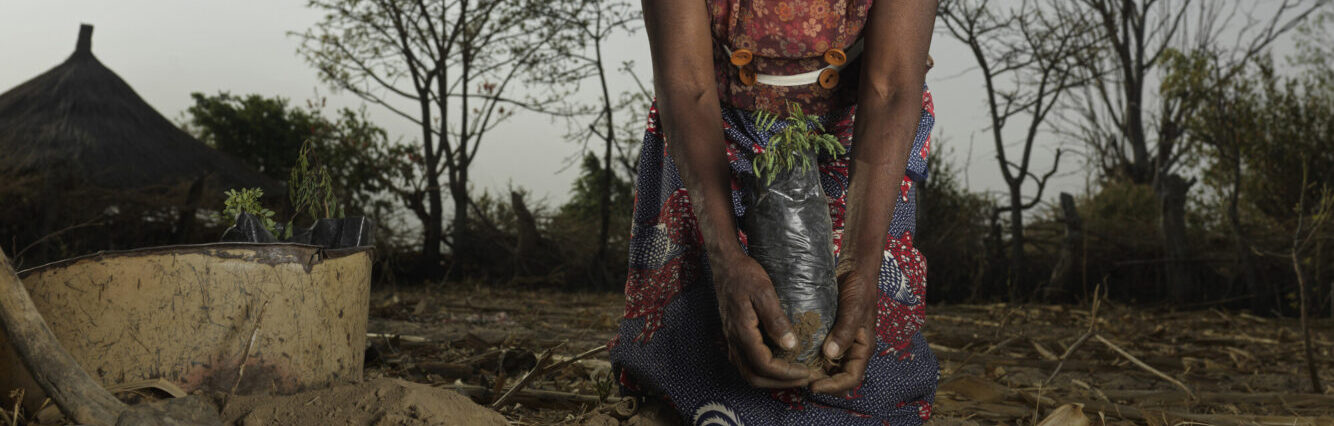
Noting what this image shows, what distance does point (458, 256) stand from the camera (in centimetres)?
A: 893

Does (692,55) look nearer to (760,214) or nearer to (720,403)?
(760,214)

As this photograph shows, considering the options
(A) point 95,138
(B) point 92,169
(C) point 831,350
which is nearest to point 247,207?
(C) point 831,350

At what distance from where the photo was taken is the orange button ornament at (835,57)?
1.74m

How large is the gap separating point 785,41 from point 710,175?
0.37 m

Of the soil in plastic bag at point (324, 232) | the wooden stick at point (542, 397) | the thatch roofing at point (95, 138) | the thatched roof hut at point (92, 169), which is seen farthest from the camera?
the thatch roofing at point (95, 138)

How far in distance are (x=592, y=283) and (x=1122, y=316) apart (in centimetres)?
497

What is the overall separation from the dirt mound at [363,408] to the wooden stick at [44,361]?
22 cm

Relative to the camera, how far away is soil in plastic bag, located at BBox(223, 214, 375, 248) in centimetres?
194

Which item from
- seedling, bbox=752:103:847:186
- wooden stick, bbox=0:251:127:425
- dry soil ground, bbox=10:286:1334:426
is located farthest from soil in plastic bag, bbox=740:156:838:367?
wooden stick, bbox=0:251:127:425

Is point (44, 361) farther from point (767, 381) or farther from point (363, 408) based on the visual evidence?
point (767, 381)

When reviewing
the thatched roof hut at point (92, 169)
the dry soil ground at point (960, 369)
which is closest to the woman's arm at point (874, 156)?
the dry soil ground at point (960, 369)

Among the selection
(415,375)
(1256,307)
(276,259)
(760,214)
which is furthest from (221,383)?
(1256,307)

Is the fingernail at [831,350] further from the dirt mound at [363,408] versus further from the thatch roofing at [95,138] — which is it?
the thatch roofing at [95,138]

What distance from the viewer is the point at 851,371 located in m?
1.45
